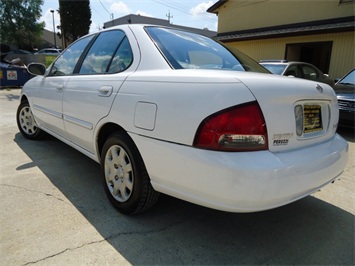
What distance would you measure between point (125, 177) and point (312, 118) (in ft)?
4.93

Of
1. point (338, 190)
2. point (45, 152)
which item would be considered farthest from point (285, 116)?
point (45, 152)

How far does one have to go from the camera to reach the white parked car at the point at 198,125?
5.48 ft

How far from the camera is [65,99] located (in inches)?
121

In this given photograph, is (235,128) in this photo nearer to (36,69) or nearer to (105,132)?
(105,132)

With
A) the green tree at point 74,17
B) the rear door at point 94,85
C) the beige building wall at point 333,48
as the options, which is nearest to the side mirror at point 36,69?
the rear door at point 94,85

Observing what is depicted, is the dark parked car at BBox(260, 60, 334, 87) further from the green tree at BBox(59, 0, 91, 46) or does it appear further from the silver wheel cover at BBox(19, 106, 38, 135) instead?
the green tree at BBox(59, 0, 91, 46)

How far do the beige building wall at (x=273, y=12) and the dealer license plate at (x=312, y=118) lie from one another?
11357 millimetres

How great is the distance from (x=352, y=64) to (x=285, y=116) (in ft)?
36.1

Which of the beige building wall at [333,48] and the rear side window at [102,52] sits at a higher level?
the beige building wall at [333,48]

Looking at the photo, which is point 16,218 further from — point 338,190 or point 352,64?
point 352,64

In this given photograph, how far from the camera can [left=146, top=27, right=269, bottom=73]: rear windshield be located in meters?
2.23

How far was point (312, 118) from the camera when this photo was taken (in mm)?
2047

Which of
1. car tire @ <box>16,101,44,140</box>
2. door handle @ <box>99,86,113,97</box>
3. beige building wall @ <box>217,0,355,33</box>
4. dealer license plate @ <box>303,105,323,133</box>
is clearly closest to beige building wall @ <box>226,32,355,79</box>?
beige building wall @ <box>217,0,355,33</box>

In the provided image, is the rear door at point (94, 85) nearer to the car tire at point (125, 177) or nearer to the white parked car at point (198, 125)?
the white parked car at point (198, 125)
